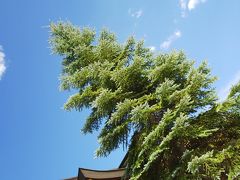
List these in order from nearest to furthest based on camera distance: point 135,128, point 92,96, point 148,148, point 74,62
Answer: point 148,148 < point 135,128 < point 92,96 < point 74,62

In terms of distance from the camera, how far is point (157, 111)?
1154 cm

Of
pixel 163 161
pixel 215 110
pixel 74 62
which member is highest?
pixel 74 62

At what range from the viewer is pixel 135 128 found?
1178 cm

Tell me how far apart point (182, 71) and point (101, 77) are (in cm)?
319

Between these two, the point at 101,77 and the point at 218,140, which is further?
the point at 101,77

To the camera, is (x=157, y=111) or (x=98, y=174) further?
(x=98, y=174)

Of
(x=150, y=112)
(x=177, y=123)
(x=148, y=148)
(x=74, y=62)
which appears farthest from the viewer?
(x=74, y=62)

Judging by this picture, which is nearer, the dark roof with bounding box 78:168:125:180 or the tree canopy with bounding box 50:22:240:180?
the tree canopy with bounding box 50:22:240:180

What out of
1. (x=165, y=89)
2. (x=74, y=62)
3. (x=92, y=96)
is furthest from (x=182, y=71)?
(x=74, y=62)

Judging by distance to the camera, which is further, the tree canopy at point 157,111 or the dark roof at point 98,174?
the dark roof at point 98,174

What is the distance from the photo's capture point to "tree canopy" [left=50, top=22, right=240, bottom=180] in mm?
9898

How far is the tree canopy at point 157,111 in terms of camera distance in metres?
9.90

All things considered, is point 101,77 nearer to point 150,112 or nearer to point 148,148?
point 150,112

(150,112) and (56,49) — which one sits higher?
(56,49)
